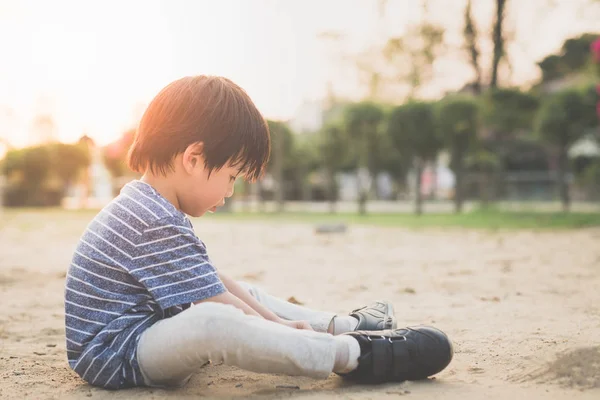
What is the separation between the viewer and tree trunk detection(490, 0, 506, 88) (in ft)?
59.6

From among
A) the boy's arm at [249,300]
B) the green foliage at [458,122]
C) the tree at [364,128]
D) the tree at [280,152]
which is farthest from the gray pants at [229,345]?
the tree at [280,152]

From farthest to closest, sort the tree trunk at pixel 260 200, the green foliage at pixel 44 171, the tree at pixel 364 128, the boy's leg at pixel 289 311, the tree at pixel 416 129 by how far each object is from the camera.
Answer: the green foliage at pixel 44 171 → the tree trunk at pixel 260 200 → the tree at pixel 364 128 → the tree at pixel 416 129 → the boy's leg at pixel 289 311

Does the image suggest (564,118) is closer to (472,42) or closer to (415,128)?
(415,128)

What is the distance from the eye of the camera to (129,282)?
190 cm

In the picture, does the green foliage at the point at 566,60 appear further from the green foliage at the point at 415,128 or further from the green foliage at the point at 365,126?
the green foliage at the point at 415,128

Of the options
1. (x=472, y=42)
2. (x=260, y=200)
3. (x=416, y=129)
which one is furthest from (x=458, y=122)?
(x=260, y=200)

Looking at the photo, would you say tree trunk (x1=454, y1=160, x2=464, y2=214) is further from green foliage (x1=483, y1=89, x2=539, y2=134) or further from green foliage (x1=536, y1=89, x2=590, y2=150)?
green foliage (x1=536, y1=89, x2=590, y2=150)

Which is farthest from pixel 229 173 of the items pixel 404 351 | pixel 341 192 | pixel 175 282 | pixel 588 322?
pixel 341 192

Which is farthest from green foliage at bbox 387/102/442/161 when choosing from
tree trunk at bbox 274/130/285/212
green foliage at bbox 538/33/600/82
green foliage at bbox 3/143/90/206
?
green foliage at bbox 3/143/90/206

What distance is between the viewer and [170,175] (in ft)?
6.51

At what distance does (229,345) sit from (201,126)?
0.64m

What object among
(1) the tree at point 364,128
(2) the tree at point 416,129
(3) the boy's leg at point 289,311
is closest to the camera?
(3) the boy's leg at point 289,311

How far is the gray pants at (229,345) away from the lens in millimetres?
1756

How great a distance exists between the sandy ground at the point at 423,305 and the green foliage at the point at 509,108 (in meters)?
8.61
